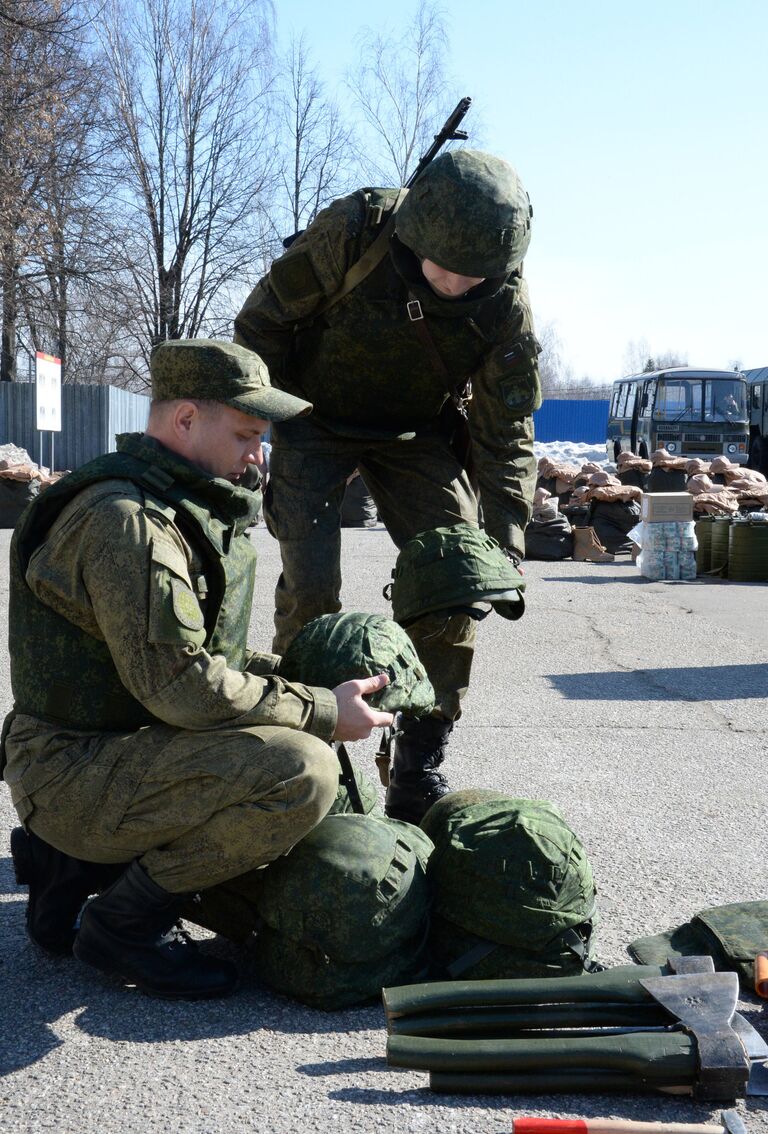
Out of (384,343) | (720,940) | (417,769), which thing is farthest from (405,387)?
(720,940)

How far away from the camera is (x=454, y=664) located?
4.53 m

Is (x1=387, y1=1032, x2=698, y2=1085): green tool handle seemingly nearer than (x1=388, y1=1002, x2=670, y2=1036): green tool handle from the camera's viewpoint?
Yes

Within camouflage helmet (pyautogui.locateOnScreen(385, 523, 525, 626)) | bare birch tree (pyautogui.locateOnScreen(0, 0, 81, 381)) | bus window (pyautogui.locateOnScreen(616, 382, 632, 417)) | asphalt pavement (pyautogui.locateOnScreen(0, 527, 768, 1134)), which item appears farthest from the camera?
bus window (pyautogui.locateOnScreen(616, 382, 632, 417))

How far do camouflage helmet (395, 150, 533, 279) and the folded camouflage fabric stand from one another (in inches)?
82.6

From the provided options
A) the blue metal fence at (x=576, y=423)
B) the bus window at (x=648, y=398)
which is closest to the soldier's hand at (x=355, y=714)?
the bus window at (x=648, y=398)

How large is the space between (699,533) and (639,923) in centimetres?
1105

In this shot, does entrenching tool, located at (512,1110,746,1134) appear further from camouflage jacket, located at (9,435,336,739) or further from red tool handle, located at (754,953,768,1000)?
camouflage jacket, located at (9,435,336,739)

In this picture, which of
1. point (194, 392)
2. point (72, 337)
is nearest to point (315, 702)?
point (194, 392)

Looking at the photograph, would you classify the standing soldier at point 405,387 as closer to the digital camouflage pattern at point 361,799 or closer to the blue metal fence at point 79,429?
the digital camouflage pattern at point 361,799

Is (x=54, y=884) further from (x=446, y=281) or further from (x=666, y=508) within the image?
(x=666, y=508)

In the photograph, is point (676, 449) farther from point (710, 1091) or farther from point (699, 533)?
point (710, 1091)

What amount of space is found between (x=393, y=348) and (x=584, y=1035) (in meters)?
2.58

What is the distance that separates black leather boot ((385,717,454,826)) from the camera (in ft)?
13.9

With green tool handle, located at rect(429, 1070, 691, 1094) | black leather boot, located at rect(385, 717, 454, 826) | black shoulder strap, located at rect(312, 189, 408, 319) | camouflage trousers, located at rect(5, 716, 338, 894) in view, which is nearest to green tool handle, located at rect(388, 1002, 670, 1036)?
green tool handle, located at rect(429, 1070, 691, 1094)
